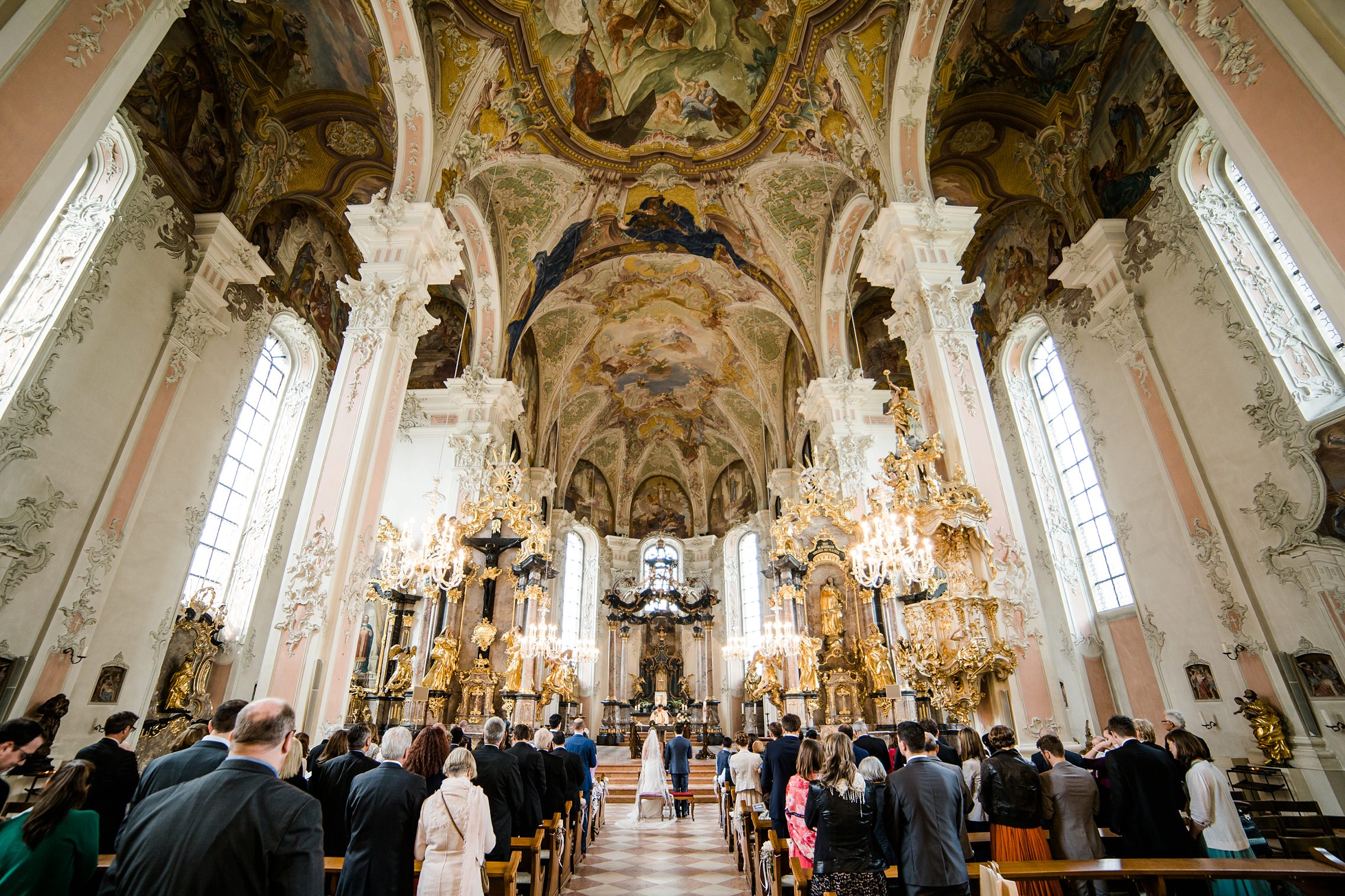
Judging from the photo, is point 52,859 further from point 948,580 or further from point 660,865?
point 948,580

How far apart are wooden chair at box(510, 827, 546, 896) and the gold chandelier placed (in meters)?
4.12

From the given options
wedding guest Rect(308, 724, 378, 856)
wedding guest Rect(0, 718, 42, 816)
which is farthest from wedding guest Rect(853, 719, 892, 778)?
wedding guest Rect(0, 718, 42, 816)

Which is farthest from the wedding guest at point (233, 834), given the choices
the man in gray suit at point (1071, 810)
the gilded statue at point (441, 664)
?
the gilded statue at point (441, 664)

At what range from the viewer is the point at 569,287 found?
16.2 meters

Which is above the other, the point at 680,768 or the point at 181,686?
the point at 181,686

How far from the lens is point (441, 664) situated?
10.9 metres

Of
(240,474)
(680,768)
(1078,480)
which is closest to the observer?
(680,768)

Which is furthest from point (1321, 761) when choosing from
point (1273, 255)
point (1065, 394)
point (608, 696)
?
point (608, 696)

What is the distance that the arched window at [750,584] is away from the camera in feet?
71.8

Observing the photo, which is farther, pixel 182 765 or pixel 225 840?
pixel 182 765

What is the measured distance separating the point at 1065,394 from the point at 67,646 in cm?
1396

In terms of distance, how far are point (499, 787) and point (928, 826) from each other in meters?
2.63

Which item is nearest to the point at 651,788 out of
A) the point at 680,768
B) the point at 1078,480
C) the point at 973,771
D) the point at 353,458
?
Result: the point at 680,768

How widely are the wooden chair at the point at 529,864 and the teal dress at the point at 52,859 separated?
2.54 m
